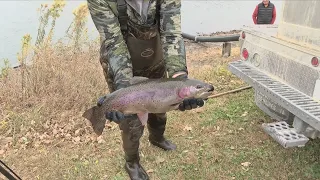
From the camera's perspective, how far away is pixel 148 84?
2914 mm

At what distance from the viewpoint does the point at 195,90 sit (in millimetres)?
2793

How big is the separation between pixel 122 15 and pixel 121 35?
0.62ft

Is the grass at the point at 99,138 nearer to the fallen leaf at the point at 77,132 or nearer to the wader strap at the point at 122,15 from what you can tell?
the fallen leaf at the point at 77,132

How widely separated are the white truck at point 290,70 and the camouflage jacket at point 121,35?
44.4 inches

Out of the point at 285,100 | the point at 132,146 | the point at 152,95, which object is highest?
the point at 152,95

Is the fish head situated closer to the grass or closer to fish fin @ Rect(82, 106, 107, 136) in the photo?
fish fin @ Rect(82, 106, 107, 136)

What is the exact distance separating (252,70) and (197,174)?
139cm

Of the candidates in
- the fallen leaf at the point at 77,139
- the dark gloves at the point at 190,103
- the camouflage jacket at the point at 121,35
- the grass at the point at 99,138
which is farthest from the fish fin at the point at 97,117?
the fallen leaf at the point at 77,139

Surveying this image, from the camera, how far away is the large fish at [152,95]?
9.27ft

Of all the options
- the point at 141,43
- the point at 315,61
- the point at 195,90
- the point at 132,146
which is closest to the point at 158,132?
the point at 132,146

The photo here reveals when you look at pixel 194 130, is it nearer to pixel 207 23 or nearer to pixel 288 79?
pixel 288 79

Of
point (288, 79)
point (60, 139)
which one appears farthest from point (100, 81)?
point (288, 79)

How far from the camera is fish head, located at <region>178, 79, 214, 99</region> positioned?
2.78 meters

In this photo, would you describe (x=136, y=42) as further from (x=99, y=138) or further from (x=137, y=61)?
(x=99, y=138)
